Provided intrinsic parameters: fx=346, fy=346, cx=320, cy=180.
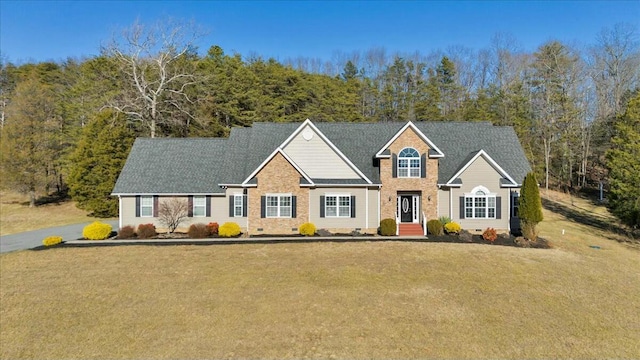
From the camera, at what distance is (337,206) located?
2283 cm

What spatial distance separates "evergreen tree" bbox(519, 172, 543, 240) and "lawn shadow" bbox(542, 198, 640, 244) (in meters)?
9.06

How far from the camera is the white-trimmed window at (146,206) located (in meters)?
23.5

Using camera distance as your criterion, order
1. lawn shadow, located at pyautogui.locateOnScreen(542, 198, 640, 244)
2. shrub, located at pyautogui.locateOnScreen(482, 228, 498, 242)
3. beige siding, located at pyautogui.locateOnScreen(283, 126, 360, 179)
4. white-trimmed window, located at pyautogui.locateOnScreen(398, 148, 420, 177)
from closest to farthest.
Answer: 1. shrub, located at pyautogui.locateOnScreen(482, 228, 498, 242)
2. white-trimmed window, located at pyautogui.locateOnScreen(398, 148, 420, 177)
3. beige siding, located at pyautogui.locateOnScreen(283, 126, 360, 179)
4. lawn shadow, located at pyautogui.locateOnScreen(542, 198, 640, 244)

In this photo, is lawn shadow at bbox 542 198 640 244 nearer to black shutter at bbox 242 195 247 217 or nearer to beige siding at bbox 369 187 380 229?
beige siding at bbox 369 187 380 229

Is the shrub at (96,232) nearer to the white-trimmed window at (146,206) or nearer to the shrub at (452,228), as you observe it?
the white-trimmed window at (146,206)

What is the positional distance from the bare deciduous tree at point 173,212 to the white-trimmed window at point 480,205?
18.8 meters

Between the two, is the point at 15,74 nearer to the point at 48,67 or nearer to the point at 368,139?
the point at 48,67

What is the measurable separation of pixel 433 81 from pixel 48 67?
66752 millimetres

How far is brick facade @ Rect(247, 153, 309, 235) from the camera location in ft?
72.7

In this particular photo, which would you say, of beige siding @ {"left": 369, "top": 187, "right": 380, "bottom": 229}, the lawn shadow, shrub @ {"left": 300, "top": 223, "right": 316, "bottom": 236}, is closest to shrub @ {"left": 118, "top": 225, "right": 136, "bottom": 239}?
shrub @ {"left": 300, "top": 223, "right": 316, "bottom": 236}

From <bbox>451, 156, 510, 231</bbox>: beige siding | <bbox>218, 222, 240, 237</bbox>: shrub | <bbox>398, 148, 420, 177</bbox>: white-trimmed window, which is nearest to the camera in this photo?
<bbox>218, 222, 240, 237</bbox>: shrub

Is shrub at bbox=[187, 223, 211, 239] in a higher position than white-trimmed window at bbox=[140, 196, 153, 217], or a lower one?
lower

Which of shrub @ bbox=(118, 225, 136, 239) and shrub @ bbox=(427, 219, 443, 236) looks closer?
shrub @ bbox=(118, 225, 136, 239)

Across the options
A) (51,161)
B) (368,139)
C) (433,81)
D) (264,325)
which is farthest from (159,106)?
(433,81)
